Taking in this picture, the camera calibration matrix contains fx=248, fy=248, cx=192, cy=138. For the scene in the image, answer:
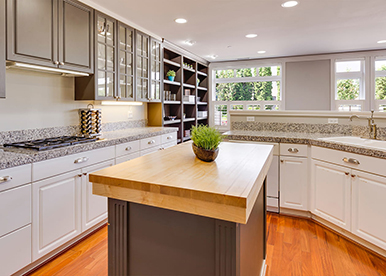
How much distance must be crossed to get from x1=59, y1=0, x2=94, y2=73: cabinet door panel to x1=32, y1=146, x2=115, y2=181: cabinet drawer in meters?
0.88

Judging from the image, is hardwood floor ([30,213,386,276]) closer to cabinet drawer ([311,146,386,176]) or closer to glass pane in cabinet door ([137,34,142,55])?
cabinet drawer ([311,146,386,176])

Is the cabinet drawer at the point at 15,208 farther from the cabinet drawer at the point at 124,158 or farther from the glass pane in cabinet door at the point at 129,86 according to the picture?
the glass pane in cabinet door at the point at 129,86

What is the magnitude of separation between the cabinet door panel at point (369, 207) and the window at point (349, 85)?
3.81 meters

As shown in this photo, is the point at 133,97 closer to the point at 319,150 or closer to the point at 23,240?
the point at 23,240

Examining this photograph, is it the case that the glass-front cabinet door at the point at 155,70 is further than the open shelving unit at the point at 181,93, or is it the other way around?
the open shelving unit at the point at 181,93

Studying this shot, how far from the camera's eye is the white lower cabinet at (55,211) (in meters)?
1.85

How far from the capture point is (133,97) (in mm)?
3406

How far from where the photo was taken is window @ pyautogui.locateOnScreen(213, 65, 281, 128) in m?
5.92

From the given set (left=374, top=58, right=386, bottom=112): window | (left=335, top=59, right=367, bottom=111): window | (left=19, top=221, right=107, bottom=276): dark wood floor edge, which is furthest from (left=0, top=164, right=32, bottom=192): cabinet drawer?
(left=374, top=58, right=386, bottom=112): window

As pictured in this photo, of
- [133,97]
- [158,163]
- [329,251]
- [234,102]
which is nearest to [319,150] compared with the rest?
[329,251]

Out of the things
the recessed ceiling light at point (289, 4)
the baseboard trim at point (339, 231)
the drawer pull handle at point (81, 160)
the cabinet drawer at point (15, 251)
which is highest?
the recessed ceiling light at point (289, 4)

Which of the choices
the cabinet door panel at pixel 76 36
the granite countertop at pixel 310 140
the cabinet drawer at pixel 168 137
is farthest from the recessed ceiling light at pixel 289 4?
the cabinet drawer at pixel 168 137

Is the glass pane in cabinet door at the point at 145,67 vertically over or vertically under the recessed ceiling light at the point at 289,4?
under

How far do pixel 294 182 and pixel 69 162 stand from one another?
230 cm
